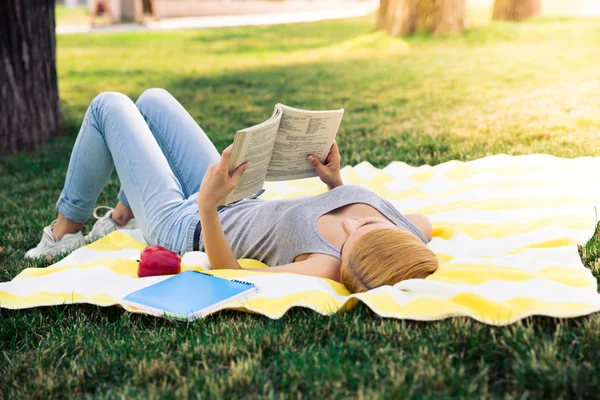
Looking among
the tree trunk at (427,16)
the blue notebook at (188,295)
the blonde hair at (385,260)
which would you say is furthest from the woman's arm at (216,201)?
the tree trunk at (427,16)

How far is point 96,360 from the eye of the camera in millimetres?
2076

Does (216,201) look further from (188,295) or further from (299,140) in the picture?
(299,140)

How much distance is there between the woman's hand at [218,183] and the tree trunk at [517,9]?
48.0 ft

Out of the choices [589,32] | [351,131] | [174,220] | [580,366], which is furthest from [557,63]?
[580,366]

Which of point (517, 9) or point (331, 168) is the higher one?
point (331, 168)

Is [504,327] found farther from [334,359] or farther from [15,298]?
[15,298]

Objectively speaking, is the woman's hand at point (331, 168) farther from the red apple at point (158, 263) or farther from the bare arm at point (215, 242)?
the red apple at point (158, 263)

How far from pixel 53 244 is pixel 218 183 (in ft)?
4.48

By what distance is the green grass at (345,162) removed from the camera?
1.85 m

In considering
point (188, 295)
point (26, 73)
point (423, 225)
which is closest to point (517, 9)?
point (26, 73)

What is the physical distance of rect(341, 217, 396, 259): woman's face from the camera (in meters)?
2.45

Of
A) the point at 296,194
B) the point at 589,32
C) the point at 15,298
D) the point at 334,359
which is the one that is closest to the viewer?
the point at 334,359

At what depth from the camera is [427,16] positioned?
1165 centimetres

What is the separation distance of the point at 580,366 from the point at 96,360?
1.38 metres
